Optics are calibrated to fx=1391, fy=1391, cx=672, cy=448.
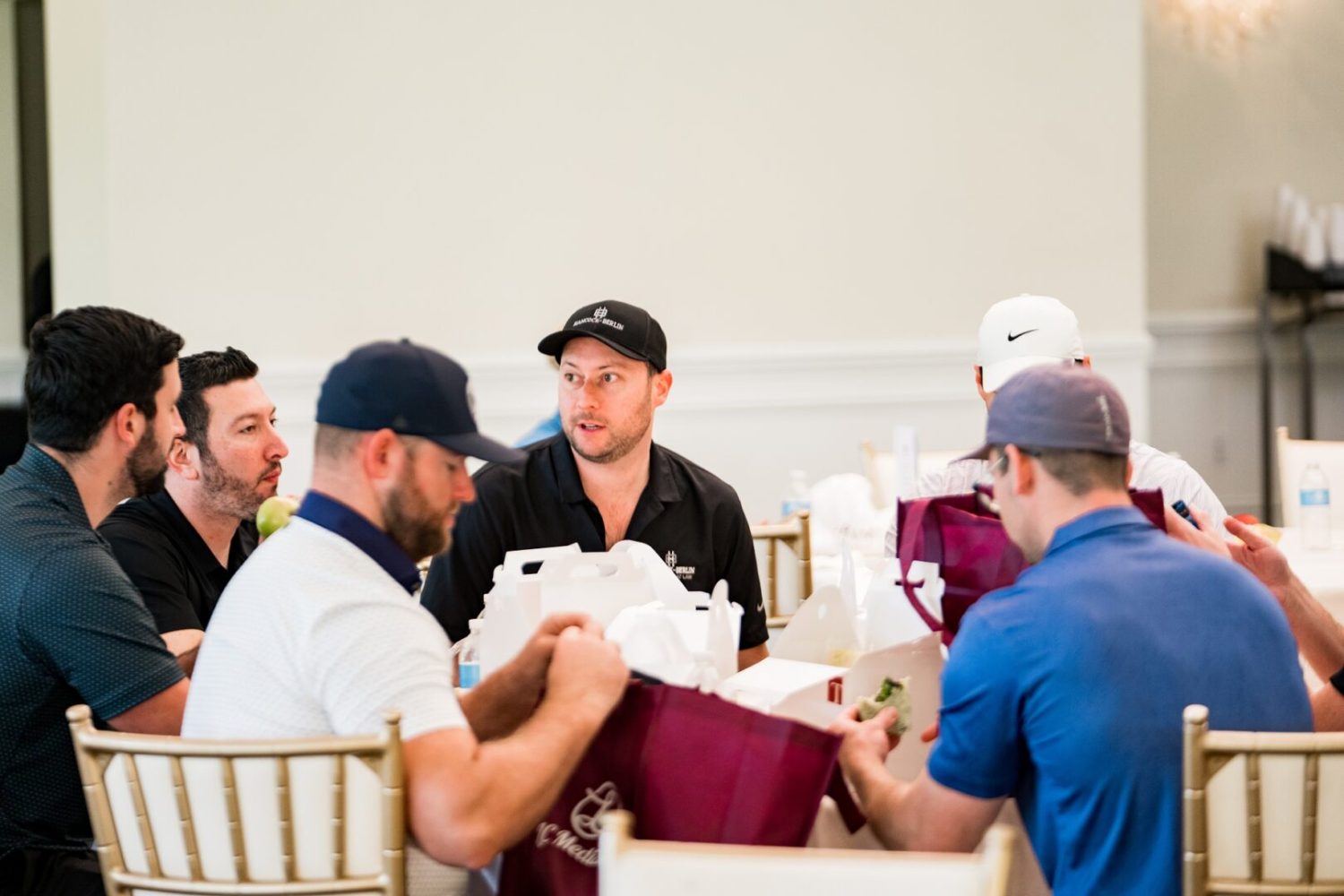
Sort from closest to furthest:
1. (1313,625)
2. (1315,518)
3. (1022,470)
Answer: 1. (1022,470)
2. (1313,625)
3. (1315,518)

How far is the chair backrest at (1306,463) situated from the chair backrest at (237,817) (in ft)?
11.5

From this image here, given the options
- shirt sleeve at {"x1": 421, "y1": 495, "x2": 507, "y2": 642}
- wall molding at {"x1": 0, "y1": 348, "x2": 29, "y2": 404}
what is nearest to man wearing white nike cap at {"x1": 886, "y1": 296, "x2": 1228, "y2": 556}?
shirt sleeve at {"x1": 421, "y1": 495, "x2": 507, "y2": 642}

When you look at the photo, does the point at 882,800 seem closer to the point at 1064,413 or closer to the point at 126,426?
the point at 1064,413

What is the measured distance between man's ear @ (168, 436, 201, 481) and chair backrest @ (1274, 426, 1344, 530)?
3.23 metres

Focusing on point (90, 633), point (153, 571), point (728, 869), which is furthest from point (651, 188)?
point (728, 869)

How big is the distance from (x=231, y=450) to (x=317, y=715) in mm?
1239

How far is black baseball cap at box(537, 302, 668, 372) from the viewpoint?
271 centimetres

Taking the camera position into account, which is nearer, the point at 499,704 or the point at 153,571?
the point at 499,704

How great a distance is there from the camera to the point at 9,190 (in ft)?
23.0

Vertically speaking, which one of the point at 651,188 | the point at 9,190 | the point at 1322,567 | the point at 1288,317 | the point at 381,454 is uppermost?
the point at 9,190

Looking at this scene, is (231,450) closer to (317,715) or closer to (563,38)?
(317,715)

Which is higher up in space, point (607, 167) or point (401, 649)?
point (607, 167)

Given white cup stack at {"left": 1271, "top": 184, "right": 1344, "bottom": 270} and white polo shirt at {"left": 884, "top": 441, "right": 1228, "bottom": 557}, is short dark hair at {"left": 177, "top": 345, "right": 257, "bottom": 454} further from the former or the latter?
white cup stack at {"left": 1271, "top": 184, "right": 1344, "bottom": 270}

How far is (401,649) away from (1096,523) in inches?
32.6
